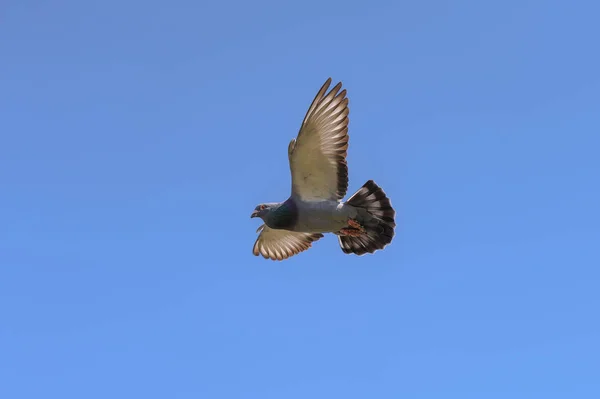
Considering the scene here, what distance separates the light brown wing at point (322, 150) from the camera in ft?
64.5

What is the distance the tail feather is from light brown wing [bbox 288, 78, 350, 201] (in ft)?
2.11

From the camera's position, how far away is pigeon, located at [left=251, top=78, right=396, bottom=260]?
65.2ft

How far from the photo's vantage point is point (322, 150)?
20281mm

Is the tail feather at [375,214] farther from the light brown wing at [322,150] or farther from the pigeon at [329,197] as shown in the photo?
the light brown wing at [322,150]

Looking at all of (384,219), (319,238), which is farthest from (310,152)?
(319,238)

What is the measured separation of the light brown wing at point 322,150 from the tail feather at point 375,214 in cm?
64

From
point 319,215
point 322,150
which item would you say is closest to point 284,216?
point 319,215

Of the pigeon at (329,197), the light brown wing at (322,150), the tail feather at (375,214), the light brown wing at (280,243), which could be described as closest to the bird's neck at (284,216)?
the pigeon at (329,197)

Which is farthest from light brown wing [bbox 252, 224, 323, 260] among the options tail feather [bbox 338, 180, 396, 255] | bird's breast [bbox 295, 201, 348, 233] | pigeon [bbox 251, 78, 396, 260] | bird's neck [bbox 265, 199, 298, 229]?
tail feather [bbox 338, 180, 396, 255]

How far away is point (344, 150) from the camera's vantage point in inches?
802

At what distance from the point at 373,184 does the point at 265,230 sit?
5.19 metres

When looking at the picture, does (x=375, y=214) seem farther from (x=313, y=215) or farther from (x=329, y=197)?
(x=313, y=215)

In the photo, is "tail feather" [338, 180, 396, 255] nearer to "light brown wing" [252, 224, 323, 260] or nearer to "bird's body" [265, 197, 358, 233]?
"bird's body" [265, 197, 358, 233]

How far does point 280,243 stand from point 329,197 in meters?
4.48
